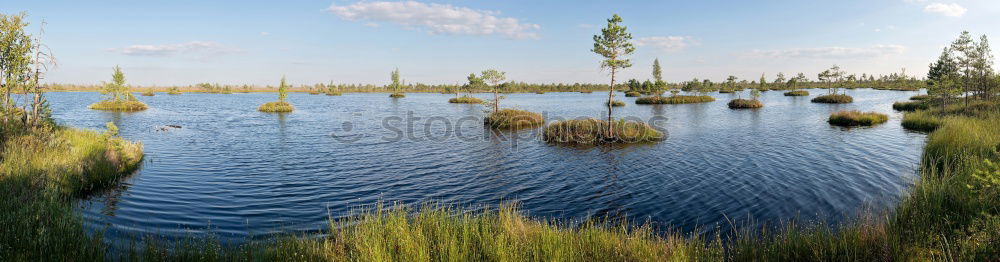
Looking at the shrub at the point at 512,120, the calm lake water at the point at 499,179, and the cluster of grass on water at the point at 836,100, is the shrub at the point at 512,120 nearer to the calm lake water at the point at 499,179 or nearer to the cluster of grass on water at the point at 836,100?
the calm lake water at the point at 499,179

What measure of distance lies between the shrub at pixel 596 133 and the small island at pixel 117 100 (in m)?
68.0

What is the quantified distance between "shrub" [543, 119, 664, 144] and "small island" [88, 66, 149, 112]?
6798 centimetres

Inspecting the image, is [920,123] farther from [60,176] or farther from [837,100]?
[60,176]

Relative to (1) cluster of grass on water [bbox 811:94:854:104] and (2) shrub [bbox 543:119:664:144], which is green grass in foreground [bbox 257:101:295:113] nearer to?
(2) shrub [bbox 543:119:664:144]

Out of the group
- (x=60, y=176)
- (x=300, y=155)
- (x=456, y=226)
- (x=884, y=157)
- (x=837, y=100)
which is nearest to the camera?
(x=456, y=226)

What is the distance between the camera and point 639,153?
27.1 meters

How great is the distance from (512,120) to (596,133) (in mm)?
12993

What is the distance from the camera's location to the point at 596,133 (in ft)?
108

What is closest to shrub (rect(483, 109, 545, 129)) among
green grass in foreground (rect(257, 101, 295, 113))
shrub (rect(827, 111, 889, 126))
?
shrub (rect(827, 111, 889, 126))

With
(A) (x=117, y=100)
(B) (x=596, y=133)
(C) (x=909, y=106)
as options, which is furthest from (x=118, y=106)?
(C) (x=909, y=106)

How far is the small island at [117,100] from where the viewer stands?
65938 millimetres

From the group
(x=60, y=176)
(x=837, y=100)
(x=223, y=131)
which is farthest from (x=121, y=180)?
(x=837, y=100)

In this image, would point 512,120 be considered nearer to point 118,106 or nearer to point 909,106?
point 909,106

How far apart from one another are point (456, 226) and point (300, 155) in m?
20.1
